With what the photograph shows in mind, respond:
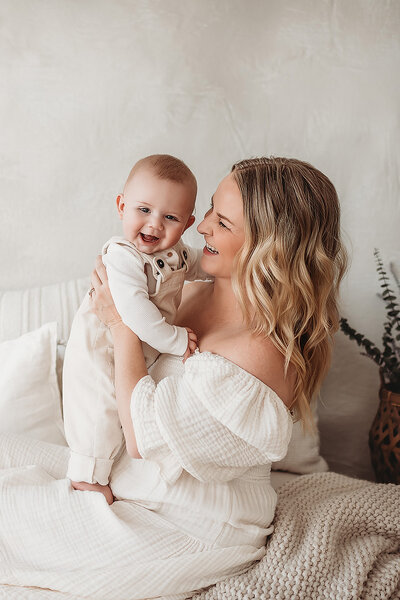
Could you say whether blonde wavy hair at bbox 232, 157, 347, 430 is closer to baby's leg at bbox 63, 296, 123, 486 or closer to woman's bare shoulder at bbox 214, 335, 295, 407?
woman's bare shoulder at bbox 214, 335, 295, 407

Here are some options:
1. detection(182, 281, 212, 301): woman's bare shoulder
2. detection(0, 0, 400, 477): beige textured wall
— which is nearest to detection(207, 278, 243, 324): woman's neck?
detection(182, 281, 212, 301): woman's bare shoulder

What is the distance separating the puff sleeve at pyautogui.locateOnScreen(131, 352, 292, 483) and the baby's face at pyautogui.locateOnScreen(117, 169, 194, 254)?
0.30 metres

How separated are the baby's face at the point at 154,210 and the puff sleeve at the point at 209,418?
30cm

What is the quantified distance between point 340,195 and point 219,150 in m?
0.48

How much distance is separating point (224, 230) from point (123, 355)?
37cm

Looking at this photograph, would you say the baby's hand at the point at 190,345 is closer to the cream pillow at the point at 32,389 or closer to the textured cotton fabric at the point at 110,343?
the textured cotton fabric at the point at 110,343

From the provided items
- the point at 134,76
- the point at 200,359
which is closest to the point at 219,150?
the point at 134,76

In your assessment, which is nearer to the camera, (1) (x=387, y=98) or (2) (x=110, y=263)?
(2) (x=110, y=263)

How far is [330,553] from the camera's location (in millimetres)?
1313

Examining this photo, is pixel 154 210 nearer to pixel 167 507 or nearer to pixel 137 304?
pixel 137 304

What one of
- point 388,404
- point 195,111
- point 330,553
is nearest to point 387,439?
point 388,404

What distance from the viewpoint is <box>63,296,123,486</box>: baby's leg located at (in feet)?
4.42

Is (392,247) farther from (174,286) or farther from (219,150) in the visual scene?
(174,286)

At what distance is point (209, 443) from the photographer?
1220mm
